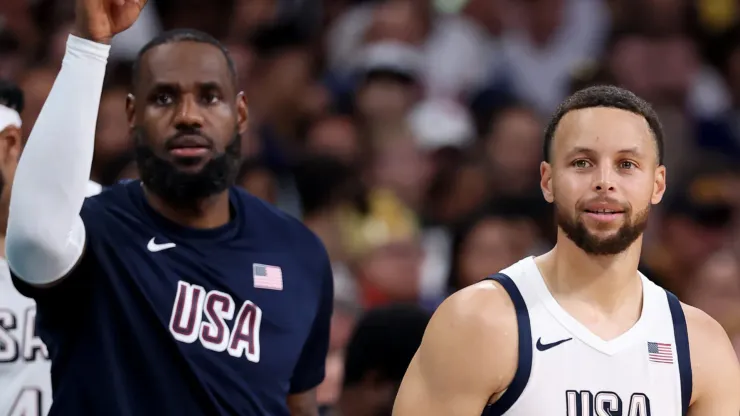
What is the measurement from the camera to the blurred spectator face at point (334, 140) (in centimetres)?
830

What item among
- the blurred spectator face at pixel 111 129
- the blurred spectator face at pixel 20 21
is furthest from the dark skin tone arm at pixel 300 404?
the blurred spectator face at pixel 20 21

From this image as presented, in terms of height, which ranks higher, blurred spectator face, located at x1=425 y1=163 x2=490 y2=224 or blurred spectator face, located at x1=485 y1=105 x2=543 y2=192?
blurred spectator face, located at x1=485 y1=105 x2=543 y2=192

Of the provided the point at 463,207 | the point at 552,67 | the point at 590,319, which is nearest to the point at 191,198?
the point at 590,319

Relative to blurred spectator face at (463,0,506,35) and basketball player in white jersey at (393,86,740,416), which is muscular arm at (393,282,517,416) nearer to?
basketball player in white jersey at (393,86,740,416)

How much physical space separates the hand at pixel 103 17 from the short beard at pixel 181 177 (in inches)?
23.9

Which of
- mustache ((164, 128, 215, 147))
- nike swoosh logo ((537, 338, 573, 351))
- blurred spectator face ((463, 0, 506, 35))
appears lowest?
nike swoosh logo ((537, 338, 573, 351))

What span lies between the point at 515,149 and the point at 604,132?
15.9 feet

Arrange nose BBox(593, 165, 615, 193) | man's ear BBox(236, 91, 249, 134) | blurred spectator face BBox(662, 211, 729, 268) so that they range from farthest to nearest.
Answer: blurred spectator face BBox(662, 211, 729, 268) → man's ear BBox(236, 91, 249, 134) → nose BBox(593, 165, 615, 193)

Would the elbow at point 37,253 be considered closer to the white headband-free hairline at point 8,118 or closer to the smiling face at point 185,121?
the smiling face at point 185,121

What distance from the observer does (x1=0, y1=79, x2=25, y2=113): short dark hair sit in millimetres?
4566

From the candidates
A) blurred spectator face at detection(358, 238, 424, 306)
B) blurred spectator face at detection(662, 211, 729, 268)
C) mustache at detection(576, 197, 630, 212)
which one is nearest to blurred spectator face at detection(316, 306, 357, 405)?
blurred spectator face at detection(358, 238, 424, 306)

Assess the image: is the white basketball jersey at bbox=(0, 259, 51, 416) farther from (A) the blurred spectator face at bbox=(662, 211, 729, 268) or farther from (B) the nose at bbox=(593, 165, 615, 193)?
(A) the blurred spectator face at bbox=(662, 211, 729, 268)

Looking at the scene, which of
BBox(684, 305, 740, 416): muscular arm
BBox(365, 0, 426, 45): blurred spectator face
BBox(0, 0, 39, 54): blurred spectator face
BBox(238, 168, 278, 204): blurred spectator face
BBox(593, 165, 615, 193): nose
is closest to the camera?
BBox(593, 165, 615, 193): nose

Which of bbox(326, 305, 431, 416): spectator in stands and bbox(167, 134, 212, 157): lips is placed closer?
bbox(167, 134, 212, 157): lips
